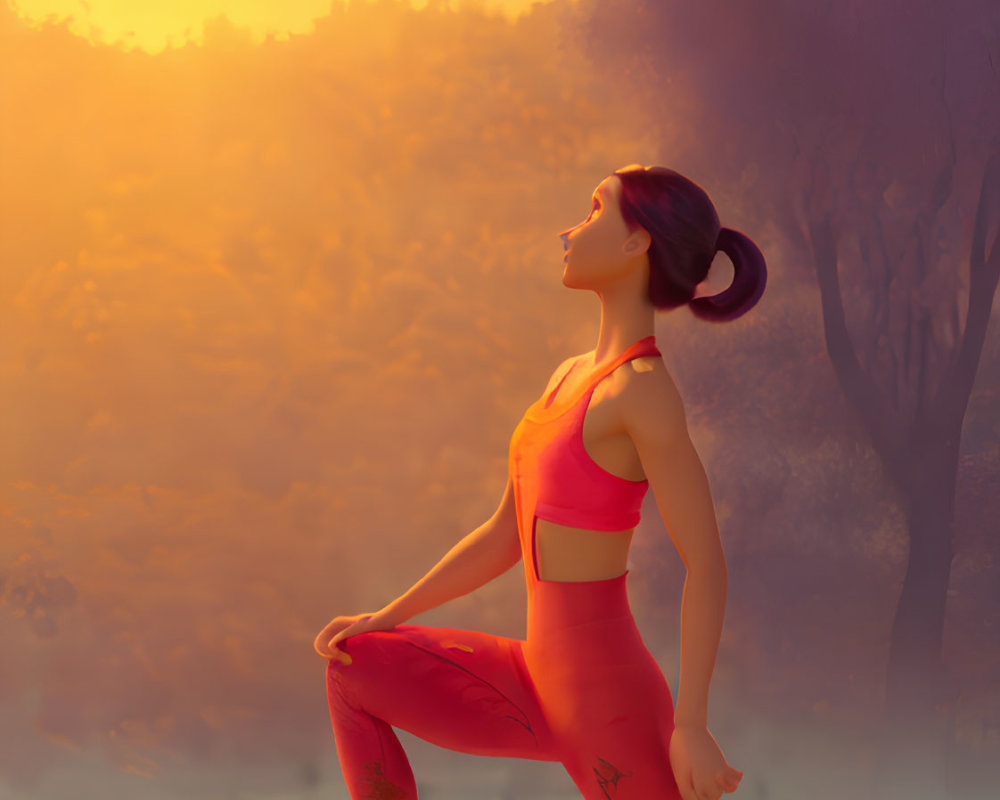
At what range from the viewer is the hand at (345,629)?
57.2 inches

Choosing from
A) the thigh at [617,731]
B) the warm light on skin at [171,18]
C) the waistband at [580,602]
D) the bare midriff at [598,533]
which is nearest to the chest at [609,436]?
the bare midriff at [598,533]

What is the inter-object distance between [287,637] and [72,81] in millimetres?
1906

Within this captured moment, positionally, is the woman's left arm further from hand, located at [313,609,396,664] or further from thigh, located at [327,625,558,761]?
hand, located at [313,609,396,664]

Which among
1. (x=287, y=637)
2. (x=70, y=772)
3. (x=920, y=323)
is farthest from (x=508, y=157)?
(x=70, y=772)

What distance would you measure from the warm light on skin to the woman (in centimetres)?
216

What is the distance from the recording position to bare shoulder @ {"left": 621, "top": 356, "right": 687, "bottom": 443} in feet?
4.35

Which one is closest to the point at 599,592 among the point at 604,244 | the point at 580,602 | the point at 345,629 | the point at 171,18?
the point at 580,602

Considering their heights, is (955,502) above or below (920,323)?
below

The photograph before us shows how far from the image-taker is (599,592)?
4.55 feet

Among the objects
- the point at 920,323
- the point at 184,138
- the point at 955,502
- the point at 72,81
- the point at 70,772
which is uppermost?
the point at 72,81

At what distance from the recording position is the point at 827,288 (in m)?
3.08

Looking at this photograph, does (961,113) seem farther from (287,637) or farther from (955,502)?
(287,637)

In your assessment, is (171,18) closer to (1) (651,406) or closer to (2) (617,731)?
(1) (651,406)

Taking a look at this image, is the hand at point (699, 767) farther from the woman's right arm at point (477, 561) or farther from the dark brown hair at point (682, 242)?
the dark brown hair at point (682, 242)
